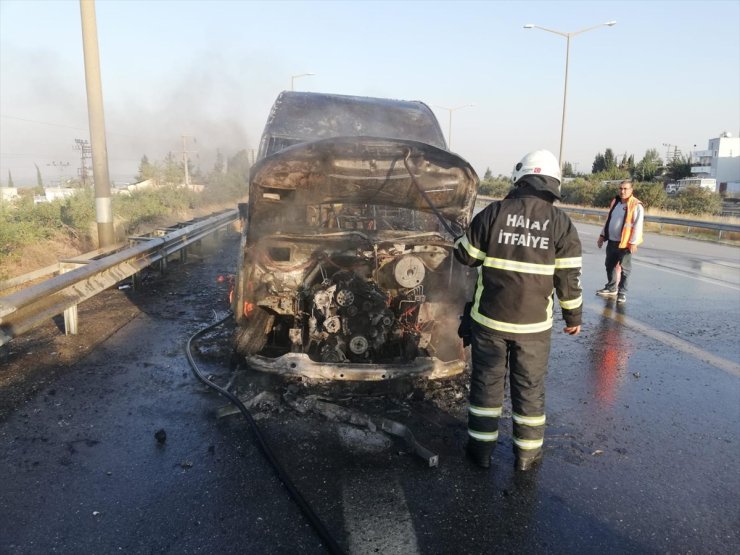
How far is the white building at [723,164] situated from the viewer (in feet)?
206

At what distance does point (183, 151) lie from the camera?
56594 mm

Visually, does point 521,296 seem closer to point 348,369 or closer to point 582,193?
point 348,369

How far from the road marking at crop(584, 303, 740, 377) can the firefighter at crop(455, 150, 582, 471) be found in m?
2.78

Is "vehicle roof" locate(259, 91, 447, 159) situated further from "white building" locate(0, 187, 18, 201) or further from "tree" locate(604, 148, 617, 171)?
"tree" locate(604, 148, 617, 171)

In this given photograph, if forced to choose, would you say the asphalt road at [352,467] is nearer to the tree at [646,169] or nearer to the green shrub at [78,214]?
the green shrub at [78,214]

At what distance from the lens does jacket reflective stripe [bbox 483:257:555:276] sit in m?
3.24

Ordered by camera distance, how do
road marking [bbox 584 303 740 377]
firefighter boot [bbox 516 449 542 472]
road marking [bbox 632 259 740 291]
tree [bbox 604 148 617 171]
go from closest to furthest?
firefighter boot [bbox 516 449 542 472]
road marking [bbox 584 303 740 377]
road marking [bbox 632 259 740 291]
tree [bbox 604 148 617 171]

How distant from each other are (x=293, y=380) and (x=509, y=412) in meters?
→ 1.68

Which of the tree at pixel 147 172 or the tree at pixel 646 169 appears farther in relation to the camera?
the tree at pixel 646 169

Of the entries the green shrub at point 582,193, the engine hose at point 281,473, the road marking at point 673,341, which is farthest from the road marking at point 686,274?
the green shrub at point 582,193

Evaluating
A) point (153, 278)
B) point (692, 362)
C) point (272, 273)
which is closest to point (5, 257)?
point (153, 278)

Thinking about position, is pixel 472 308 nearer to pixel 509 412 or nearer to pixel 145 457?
pixel 509 412


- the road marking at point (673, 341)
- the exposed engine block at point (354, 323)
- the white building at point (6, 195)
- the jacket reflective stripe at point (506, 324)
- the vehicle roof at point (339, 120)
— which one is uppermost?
the vehicle roof at point (339, 120)

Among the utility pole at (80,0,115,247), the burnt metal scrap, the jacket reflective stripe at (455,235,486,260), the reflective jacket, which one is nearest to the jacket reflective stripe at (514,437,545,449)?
the burnt metal scrap
